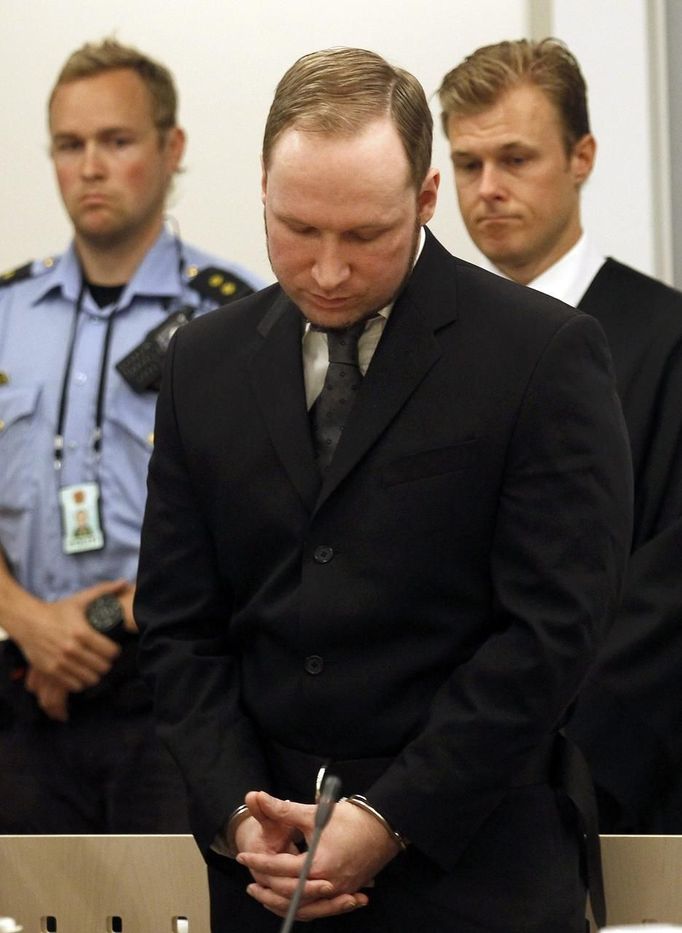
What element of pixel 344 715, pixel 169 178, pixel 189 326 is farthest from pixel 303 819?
pixel 169 178

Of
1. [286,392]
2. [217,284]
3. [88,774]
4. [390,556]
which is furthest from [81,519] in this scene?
[390,556]

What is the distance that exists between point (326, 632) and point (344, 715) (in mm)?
92

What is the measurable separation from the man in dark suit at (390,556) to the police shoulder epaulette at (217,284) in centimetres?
145

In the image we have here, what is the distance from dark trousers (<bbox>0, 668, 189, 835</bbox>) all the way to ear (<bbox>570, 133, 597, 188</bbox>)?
127cm

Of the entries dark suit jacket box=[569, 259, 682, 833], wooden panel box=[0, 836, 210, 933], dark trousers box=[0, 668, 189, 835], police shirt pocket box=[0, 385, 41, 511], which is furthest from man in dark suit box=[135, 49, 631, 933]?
police shirt pocket box=[0, 385, 41, 511]

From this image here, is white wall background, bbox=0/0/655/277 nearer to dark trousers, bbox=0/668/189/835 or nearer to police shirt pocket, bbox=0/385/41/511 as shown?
police shirt pocket, bbox=0/385/41/511

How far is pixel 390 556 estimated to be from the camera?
1.60 m

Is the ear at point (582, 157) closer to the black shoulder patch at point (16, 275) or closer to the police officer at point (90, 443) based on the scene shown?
the police officer at point (90, 443)

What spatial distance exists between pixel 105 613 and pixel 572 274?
3.50 feet

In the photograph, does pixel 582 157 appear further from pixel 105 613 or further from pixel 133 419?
pixel 105 613

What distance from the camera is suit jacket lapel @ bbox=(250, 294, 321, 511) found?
5.39ft

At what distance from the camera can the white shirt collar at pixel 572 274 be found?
2670 millimetres

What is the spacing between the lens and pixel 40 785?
2844 mm

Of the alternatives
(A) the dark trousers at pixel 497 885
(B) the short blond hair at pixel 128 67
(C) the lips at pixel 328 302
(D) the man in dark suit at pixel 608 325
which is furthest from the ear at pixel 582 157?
(A) the dark trousers at pixel 497 885
